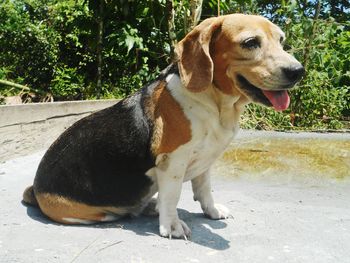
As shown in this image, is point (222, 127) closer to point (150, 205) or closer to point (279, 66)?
point (279, 66)

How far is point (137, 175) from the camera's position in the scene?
2.85 meters

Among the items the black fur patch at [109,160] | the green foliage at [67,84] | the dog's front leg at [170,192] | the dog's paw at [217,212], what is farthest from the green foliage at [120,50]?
the dog's front leg at [170,192]

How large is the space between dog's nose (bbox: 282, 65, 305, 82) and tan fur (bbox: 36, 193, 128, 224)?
144 cm

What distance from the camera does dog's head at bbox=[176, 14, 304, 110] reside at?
8.05 feet

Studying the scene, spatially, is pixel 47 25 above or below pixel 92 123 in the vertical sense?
above

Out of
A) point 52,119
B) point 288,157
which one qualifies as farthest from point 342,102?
point 52,119

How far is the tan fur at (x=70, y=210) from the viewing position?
9.61 ft

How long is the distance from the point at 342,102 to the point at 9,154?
6.35 meters

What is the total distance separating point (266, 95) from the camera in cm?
255

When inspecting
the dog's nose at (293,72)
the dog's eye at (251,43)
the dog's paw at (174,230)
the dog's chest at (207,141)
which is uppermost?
the dog's eye at (251,43)

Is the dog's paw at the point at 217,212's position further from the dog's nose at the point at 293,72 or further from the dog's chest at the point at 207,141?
the dog's nose at the point at 293,72

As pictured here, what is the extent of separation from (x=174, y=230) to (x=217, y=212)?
515mm

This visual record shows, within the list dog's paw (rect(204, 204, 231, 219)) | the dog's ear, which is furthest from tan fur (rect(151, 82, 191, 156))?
dog's paw (rect(204, 204, 231, 219))

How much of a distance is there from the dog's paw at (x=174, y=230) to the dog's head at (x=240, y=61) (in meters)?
0.87
